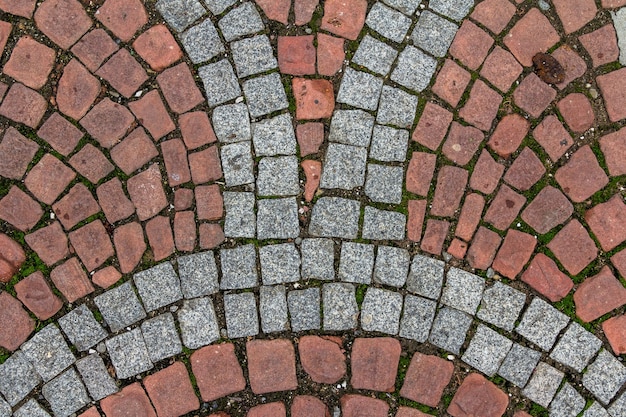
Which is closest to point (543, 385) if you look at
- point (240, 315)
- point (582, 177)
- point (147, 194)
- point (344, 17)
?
point (582, 177)

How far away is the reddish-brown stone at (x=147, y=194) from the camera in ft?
11.1

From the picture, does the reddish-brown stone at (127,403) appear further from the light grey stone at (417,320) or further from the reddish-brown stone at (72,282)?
the light grey stone at (417,320)

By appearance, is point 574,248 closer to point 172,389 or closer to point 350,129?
point 350,129

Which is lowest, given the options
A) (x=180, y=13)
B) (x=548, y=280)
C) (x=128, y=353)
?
(x=548, y=280)

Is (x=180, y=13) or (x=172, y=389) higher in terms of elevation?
(x=180, y=13)

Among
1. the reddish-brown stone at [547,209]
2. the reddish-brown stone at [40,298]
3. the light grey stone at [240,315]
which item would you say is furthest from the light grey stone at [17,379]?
the reddish-brown stone at [547,209]

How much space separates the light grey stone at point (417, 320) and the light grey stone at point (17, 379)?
7.15 feet

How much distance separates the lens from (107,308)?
11.0 feet

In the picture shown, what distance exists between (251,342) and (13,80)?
2105mm

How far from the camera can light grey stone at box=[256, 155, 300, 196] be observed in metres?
3.38

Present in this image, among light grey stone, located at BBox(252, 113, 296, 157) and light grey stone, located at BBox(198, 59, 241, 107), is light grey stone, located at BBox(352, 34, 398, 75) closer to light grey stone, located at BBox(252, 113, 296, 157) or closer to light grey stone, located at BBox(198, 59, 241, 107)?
light grey stone, located at BBox(252, 113, 296, 157)

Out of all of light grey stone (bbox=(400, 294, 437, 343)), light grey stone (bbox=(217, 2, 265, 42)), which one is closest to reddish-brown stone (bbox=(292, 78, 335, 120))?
light grey stone (bbox=(217, 2, 265, 42))

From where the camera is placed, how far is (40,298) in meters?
3.37

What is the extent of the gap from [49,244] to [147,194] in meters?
0.65
